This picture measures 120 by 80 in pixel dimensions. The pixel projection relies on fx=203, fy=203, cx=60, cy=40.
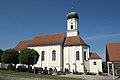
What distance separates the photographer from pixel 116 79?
33.0 m

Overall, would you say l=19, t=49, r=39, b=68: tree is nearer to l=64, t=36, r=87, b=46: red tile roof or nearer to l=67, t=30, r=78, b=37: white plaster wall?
l=64, t=36, r=87, b=46: red tile roof

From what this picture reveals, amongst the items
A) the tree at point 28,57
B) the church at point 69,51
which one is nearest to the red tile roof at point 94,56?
the church at point 69,51

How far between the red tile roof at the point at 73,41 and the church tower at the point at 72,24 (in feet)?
6.99

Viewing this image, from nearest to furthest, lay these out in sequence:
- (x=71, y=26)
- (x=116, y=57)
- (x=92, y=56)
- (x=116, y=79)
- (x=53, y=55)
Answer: (x=116, y=79) < (x=116, y=57) < (x=92, y=56) < (x=53, y=55) < (x=71, y=26)

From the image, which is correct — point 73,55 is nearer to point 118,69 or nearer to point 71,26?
point 71,26

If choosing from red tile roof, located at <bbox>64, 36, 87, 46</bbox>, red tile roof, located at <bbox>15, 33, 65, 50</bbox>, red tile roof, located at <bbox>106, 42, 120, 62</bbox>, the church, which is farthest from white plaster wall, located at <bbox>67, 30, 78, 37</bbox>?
red tile roof, located at <bbox>106, 42, 120, 62</bbox>

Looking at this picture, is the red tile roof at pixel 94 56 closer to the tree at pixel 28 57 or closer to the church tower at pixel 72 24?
the church tower at pixel 72 24

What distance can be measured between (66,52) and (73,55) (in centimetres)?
233

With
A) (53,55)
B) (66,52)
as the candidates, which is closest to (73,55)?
(66,52)

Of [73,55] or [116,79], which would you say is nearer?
[116,79]

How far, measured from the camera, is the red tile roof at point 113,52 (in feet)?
119

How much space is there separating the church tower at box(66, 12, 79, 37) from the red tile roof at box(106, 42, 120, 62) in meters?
17.7

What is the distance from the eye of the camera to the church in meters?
51.6

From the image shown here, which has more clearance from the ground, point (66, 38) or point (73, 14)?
point (73, 14)
